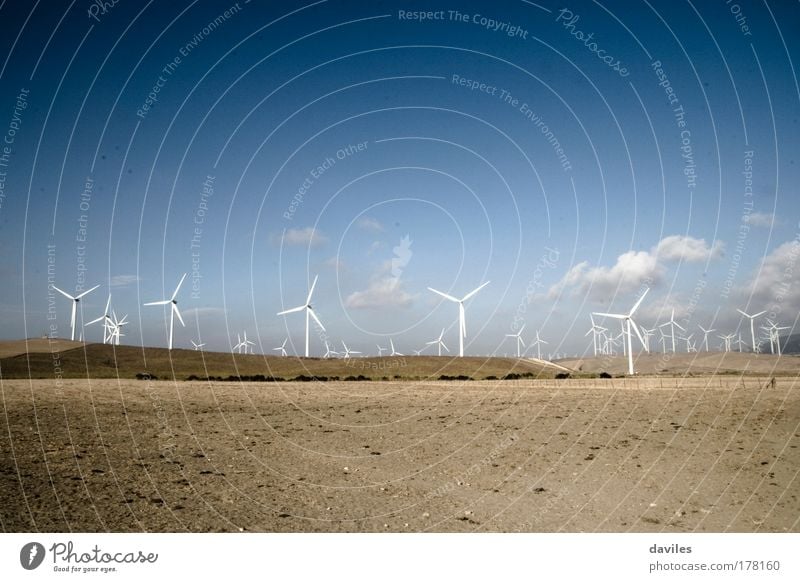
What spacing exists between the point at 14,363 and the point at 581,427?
303 ft

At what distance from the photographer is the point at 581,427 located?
89.6 feet

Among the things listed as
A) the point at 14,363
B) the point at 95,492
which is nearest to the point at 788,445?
the point at 95,492

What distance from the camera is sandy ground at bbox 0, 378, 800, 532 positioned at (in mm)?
13648

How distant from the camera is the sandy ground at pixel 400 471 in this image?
13648 millimetres
